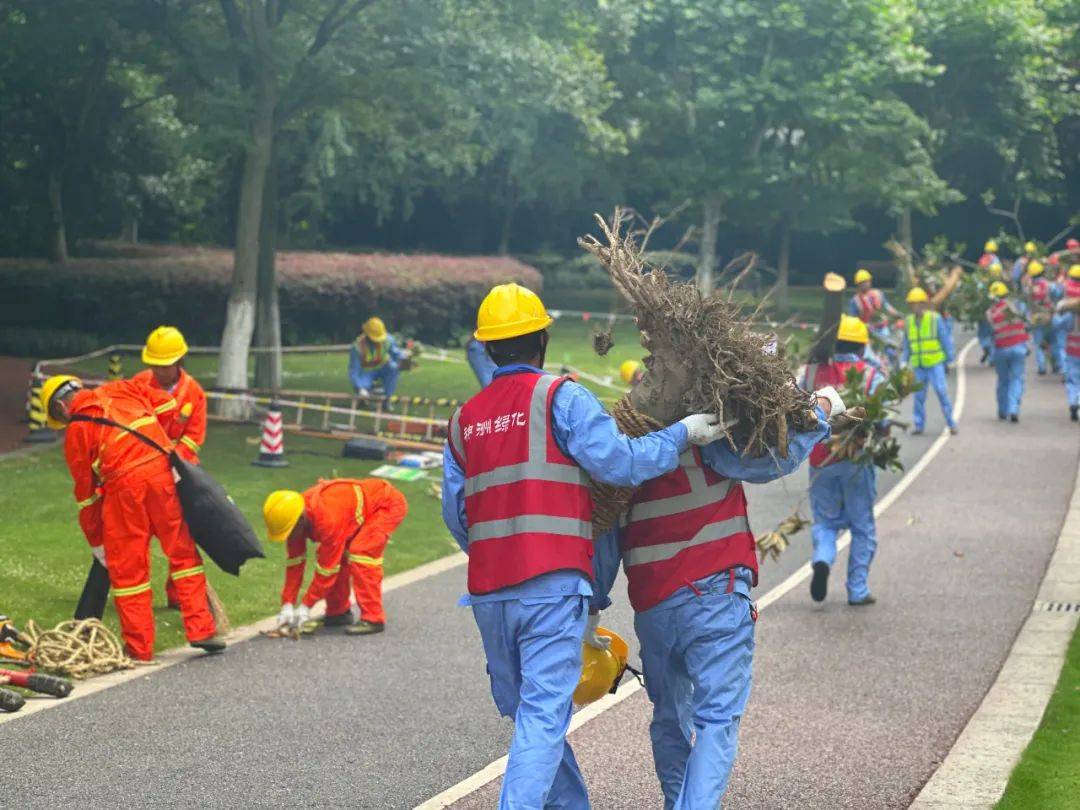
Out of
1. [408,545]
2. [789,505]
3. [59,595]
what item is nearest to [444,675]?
[59,595]

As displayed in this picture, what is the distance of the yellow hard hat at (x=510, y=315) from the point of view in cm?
578

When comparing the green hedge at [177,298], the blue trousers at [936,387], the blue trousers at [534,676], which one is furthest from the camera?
the green hedge at [177,298]

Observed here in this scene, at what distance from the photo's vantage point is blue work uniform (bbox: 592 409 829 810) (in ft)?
18.7

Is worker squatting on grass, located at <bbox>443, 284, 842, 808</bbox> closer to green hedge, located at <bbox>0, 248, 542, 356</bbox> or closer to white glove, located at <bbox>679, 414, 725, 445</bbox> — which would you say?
white glove, located at <bbox>679, 414, 725, 445</bbox>

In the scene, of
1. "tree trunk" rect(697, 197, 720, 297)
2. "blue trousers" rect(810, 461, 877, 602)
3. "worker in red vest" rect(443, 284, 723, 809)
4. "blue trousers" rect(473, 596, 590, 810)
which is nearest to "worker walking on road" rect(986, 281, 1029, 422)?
"blue trousers" rect(810, 461, 877, 602)

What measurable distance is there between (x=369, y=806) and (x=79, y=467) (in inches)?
144

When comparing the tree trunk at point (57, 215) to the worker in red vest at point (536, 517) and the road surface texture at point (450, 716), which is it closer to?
the road surface texture at point (450, 716)

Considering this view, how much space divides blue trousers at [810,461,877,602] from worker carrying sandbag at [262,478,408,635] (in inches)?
114

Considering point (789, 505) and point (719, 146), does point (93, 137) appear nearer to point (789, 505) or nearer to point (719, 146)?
point (719, 146)

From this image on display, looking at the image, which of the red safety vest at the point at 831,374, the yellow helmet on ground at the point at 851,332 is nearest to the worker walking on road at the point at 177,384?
the red safety vest at the point at 831,374

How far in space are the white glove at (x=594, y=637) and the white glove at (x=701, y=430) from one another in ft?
2.56

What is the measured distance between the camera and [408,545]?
46.4 feet

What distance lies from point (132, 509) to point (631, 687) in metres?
3.07

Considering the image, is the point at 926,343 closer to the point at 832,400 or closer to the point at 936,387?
the point at 936,387
